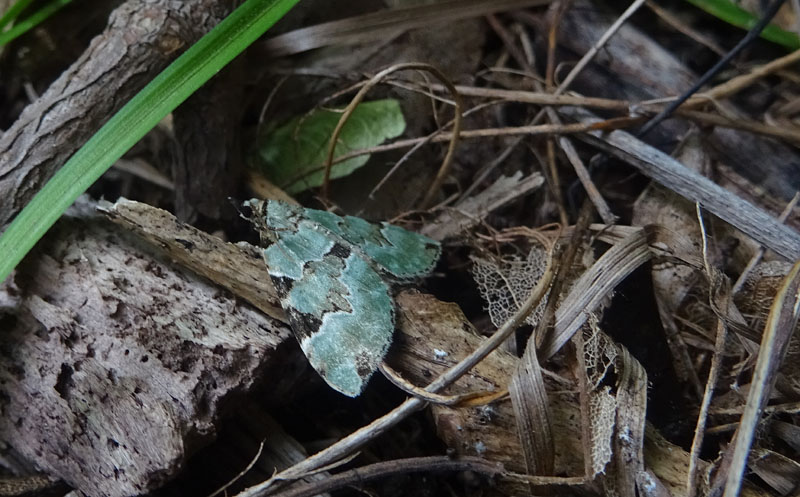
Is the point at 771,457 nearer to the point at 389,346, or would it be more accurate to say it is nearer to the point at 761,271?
the point at 761,271

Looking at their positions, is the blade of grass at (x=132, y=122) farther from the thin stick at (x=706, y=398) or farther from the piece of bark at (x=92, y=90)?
the thin stick at (x=706, y=398)

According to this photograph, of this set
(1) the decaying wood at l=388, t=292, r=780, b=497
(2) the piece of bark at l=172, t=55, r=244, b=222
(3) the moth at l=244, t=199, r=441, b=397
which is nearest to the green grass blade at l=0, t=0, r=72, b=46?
(2) the piece of bark at l=172, t=55, r=244, b=222

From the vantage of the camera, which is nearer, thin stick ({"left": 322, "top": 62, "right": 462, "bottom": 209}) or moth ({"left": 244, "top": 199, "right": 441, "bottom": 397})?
moth ({"left": 244, "top": 199, "right": 441, "bottom": 397})

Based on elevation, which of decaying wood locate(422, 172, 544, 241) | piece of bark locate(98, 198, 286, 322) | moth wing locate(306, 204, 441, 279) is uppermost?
decaying wood locate(422, 172, 544, 241)

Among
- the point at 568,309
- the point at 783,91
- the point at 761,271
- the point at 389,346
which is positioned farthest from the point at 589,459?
the point at 783,91

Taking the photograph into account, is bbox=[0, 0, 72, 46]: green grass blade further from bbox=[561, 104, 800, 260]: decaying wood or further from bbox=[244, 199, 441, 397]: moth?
bbox=[561, 104, 800, 260]: decaying wood

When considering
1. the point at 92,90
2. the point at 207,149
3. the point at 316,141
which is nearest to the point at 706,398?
the point at 316,141
